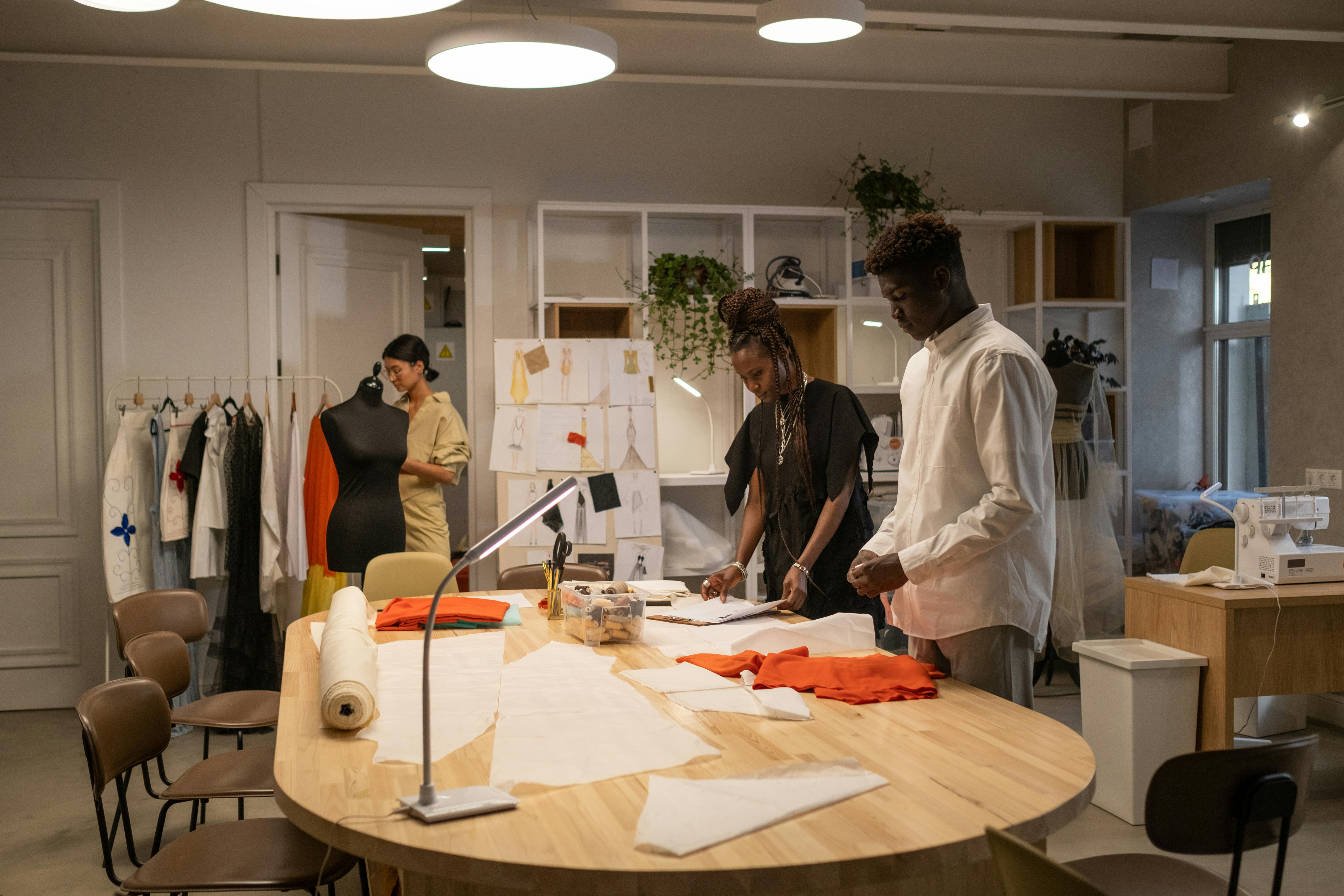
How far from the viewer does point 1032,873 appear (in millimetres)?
1182

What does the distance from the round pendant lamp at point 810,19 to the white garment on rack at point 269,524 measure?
9.39ft

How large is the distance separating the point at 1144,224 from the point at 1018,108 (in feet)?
3.37

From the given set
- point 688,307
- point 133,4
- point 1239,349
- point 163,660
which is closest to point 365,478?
point 163,660

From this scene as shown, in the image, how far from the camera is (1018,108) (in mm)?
5961

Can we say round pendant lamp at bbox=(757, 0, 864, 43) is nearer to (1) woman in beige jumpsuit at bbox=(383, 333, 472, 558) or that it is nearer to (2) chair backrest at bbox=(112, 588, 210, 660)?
(1) woman in beige jumpsuit at bbox=(383, 333, 472, 558)

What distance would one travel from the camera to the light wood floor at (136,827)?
125 inches

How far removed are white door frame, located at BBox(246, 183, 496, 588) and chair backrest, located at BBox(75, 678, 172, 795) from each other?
2827 mm

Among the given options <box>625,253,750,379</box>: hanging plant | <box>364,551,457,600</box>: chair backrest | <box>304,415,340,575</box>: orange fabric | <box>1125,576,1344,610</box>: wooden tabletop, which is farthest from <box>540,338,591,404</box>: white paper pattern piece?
<box>1125,576,1344,610</box>: wooden tabletop

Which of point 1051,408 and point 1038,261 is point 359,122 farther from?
point 1051,408

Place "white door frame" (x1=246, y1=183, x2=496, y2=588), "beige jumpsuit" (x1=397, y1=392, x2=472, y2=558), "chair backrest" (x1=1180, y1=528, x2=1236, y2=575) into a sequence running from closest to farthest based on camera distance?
"chair backrest" (x1=1180, y1=528, x2=1236, y2=575) < "beige jumpsuit" (x1=397, y1=392, x2=472, y2=558) < "white door frame" (x1=246, y1=183, x2=496, y2=588)

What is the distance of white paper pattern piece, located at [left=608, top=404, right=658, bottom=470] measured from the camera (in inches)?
202

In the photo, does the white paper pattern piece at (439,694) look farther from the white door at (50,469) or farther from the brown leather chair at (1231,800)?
the white door at (50,469)

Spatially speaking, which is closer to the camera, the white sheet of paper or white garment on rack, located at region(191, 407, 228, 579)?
white garment on rack, located at region(191, 407, 228, 579)

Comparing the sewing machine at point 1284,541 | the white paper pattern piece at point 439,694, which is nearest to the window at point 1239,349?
the sewing machine at point 1284,541
